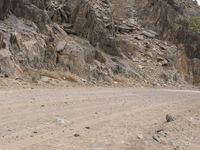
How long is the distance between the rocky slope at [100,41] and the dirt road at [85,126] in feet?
26.1

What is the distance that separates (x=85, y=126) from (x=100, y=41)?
2344cm

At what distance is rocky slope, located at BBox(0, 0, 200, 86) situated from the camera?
23.2m

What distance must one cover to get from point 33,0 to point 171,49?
2119 cm

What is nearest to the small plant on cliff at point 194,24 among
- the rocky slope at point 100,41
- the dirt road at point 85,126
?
the rocky slope at point 100,41

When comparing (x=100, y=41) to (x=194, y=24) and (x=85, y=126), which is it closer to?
(x=194, y=24)

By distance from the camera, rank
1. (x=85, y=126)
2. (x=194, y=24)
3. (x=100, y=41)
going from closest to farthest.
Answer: (x=85, y=126)
(x=100, y=41)
(x=194, y=24)

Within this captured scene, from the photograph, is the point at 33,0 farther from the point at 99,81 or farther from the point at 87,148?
the point at 87,148

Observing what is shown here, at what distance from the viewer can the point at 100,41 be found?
32875 millimetres

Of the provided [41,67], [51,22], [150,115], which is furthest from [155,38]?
[150,115]

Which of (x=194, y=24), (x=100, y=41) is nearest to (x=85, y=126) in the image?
(x=100, y=41)

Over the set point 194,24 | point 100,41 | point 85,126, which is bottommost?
point 85,126

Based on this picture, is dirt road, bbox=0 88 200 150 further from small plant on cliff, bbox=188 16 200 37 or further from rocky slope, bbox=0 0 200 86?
small plant on cliff, bbox=188 16 200 37

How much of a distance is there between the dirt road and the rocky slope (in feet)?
26.1

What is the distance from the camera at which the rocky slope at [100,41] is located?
23.2 metres
